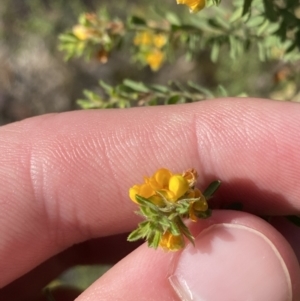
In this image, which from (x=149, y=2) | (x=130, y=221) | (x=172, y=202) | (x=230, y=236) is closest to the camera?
(x=172, y=202)

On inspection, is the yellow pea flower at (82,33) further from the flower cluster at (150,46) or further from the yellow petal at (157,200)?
the yellow petal at (157,200)

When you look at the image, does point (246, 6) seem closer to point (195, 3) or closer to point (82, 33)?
point (195, 3)

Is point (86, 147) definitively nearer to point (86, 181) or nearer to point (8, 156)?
point (86, 181)

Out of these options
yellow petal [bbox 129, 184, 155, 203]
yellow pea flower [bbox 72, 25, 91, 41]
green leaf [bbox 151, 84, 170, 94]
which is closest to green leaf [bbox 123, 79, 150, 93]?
green leaf [bbox 151, 84, 170, 94]

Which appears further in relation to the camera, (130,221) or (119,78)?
(119,78)

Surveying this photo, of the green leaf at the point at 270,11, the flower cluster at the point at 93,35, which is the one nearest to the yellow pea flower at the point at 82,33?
the flower cluster at the point at 93,35

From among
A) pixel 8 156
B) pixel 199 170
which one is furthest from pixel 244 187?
pixel 8 156

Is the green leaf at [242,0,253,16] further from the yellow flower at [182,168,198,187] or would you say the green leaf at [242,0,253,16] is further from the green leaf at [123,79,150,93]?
the green leaf at [123,79,150,93]
